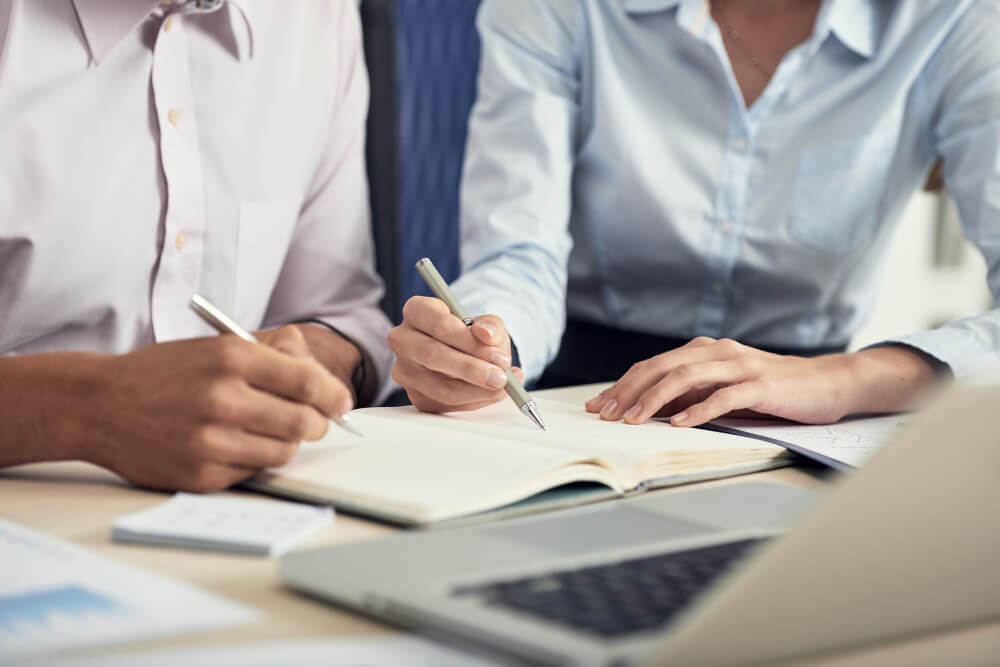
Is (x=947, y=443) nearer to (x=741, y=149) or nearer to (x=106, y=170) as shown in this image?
(x=106, y=170)

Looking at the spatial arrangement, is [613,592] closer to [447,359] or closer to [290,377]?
[290,377]

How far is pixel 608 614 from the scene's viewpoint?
376 millimetres

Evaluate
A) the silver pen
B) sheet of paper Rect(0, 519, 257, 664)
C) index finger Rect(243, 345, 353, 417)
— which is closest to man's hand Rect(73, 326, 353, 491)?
index finger Rect(243, 345, 353, 417)

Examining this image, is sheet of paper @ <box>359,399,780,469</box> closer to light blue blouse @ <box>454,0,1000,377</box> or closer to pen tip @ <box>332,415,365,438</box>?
pen tip @ <box>332,415,365,438</box>

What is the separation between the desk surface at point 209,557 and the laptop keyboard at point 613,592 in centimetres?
6

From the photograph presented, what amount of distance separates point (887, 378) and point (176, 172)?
725mm

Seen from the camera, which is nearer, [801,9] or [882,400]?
[882,400]

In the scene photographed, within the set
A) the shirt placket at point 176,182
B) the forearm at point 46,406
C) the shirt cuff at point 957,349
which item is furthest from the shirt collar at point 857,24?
the forearm at point 46,406

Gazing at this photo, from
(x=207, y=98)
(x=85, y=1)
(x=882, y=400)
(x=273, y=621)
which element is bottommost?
(x=882, y=400)

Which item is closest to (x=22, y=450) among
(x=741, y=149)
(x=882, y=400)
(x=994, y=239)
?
(x=882, y=400)

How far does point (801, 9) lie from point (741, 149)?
0.20 meters

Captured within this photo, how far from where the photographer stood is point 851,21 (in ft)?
3.98

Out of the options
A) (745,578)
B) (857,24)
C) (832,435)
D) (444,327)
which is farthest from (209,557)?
(857,24)

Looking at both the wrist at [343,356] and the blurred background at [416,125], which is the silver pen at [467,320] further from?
the blurred background at [416,125]
